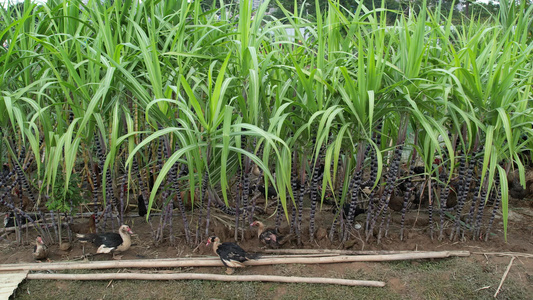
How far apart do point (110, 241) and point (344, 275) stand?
4.77ft

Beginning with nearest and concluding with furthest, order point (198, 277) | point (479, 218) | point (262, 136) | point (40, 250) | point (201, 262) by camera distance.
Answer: point (262, 136)
point (198, 277)
point (201, 262)
point (40, 250)
point (479, 218)

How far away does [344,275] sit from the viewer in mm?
2400

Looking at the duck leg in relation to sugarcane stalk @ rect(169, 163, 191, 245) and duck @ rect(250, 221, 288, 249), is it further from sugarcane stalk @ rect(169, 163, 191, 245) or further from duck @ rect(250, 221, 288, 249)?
sugarcane stalk @ rect(169, 163, 191, 245)

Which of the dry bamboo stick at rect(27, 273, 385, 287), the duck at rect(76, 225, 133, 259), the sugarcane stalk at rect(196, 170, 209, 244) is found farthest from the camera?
the duck at rect(76, 225, 133, 259)

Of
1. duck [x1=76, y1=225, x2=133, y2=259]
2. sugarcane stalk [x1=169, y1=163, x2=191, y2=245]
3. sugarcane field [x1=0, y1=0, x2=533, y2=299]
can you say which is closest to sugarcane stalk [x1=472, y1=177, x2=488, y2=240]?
sugarcane field [x1=0, y1=0, x2=533, y2=299]

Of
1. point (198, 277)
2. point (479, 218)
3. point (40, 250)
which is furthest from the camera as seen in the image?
point (479, 218)

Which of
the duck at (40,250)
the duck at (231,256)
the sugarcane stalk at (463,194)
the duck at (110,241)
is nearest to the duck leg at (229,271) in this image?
the duck at (231,256)

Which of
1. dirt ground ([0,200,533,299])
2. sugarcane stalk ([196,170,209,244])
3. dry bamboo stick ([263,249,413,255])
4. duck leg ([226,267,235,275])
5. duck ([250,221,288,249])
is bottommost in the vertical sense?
dirt ground ([0,200,533,299])

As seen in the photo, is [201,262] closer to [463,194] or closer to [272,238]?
[272,238]

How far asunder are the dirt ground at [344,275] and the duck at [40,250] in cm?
8

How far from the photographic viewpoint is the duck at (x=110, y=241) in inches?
101

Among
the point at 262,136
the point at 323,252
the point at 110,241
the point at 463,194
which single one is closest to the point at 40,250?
the point at 110,241

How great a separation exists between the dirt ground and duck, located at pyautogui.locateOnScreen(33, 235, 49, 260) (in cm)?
8

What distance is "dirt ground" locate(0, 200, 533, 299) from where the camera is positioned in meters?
2.28
